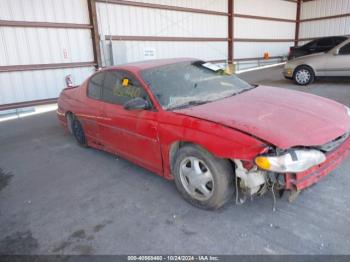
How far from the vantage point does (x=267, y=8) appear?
15930 mm

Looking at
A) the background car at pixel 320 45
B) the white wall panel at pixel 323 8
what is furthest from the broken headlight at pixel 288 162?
the white wall panel at pixel 323 8

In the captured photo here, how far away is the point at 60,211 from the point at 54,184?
702 mm

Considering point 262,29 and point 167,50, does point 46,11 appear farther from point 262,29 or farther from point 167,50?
point 262,29

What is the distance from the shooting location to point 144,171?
12.0ft

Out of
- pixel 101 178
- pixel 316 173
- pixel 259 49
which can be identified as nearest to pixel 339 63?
pixel 316 173

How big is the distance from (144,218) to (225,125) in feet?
3.73

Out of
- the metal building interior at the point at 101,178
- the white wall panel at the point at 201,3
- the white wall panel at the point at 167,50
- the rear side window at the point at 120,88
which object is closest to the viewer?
the metal building interior at the point at 101,178

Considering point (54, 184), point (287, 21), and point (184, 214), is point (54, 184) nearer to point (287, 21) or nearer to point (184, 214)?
point (184, 214)

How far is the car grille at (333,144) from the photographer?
2.35 metres

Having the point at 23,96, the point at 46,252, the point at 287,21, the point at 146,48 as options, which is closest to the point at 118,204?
the point at 46,252

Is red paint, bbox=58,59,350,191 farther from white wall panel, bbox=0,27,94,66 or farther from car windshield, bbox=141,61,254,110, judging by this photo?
white wall panel, bbox=0,27,94,66

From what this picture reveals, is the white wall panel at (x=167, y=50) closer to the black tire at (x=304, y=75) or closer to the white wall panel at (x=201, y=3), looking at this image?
the white wall panel at (x=201, y=3)

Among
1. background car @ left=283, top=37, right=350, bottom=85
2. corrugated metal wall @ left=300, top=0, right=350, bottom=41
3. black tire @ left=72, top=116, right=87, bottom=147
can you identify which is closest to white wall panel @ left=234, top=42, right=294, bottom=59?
corrugated metal wall @ left=300, top=0, right=350, bottom=41

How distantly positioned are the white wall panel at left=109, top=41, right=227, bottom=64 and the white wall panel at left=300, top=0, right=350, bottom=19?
817 cm
